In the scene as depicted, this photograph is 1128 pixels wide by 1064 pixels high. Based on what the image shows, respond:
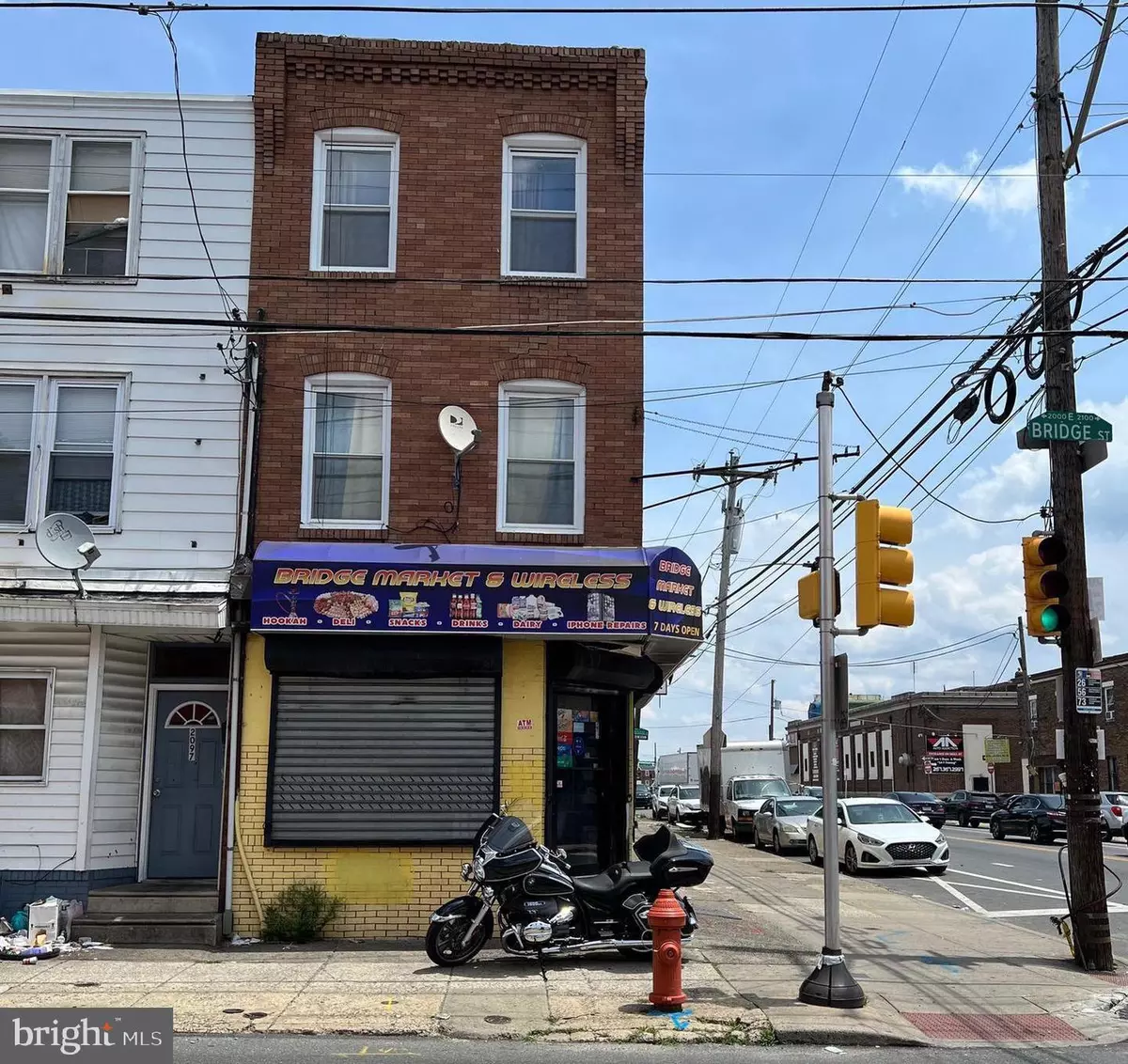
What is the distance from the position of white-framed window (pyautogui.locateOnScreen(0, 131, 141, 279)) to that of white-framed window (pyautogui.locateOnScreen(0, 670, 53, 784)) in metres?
4.73

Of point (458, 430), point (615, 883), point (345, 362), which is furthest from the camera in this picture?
point (345, 362)

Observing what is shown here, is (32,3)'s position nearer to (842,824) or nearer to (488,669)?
(488,669)

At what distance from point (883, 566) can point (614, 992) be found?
4185 millimetres

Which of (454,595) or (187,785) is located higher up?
(454,595)

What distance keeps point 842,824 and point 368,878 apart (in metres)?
14.0

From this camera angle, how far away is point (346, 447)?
13.9 meters

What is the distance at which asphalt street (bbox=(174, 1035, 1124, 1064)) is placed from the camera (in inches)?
314

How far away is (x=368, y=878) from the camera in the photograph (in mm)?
12859

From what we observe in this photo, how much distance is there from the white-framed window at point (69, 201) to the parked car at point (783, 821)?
68.9 feet

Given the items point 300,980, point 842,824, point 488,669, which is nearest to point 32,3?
point 488,669

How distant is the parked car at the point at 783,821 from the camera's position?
28.9 meters

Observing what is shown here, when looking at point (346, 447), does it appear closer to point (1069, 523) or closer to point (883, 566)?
point (883, 566)

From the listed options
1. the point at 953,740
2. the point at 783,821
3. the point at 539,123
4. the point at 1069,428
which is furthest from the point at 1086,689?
the point at 953,740

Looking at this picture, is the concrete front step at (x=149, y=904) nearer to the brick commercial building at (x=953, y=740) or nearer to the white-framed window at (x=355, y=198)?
the white-framed window at (x=355, y=198)
